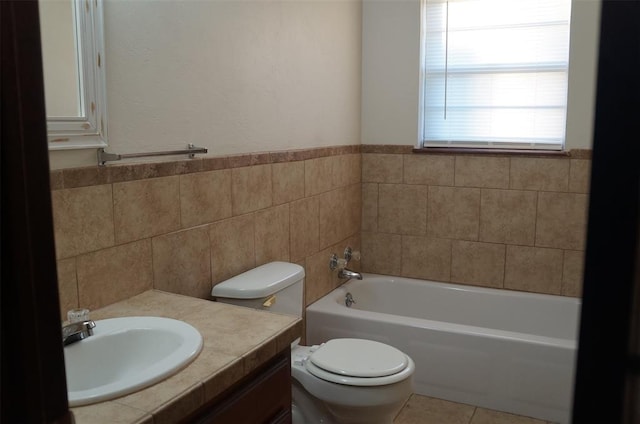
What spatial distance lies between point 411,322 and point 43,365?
2.64 meters

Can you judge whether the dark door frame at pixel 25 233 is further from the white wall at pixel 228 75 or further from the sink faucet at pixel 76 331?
the white wall at pixel 228 75

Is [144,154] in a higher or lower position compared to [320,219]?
higher

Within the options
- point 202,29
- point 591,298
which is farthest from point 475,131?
point 591,298

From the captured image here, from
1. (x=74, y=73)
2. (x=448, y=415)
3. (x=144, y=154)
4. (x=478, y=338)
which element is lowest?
(x=448, y=415)

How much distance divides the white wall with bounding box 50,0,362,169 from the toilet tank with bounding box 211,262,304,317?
0.52m

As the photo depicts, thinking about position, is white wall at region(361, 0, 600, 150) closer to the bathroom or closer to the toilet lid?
the bathroom

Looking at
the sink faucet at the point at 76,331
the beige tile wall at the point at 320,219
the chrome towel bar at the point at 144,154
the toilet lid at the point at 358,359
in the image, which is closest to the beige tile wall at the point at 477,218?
the beige tile wall at the point at 320,219

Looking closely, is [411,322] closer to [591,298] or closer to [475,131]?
[475,131]

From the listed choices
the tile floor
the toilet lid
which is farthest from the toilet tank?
the tile floor

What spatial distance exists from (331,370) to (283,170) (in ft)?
3.35

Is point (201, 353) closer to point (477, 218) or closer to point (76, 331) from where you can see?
point (76, 331)

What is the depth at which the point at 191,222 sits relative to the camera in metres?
2.23

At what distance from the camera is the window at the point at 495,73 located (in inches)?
131

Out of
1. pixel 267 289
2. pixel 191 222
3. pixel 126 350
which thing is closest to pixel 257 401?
pixel 126 350
